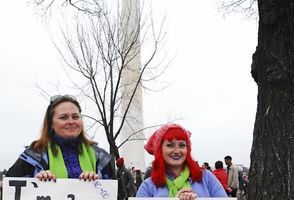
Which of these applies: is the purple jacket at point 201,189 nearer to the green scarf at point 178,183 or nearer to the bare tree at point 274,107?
the green scarf at point 178,183

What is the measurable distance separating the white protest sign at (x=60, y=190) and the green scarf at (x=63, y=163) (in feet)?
0.22

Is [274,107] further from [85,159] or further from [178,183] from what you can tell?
[85,159]

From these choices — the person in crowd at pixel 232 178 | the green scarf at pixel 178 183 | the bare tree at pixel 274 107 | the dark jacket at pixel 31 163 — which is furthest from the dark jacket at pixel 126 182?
the green scarf at pixel 178 183

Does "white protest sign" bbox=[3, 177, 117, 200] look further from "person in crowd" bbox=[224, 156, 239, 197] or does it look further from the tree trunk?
"person in crowd" bbox=[224, 156, 239, 197]

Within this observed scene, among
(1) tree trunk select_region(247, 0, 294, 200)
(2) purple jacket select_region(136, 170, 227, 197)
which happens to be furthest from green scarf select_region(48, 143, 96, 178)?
(1) tree trunk select_region(247, 0, 294, 200)

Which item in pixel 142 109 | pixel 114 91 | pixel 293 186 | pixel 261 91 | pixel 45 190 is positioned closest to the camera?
pixel 45 190

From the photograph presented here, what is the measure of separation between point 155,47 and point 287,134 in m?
13.8

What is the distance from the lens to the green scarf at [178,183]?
4016mm

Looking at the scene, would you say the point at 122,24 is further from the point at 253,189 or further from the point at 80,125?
the point at 80,125

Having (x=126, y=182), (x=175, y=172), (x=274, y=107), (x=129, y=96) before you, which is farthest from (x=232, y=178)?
(x=175, y=172)

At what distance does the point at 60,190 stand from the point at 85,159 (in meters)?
0.26

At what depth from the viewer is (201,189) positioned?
13.3 feet

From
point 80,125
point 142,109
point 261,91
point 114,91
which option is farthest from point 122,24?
point 80,125

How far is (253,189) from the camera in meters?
6.02
